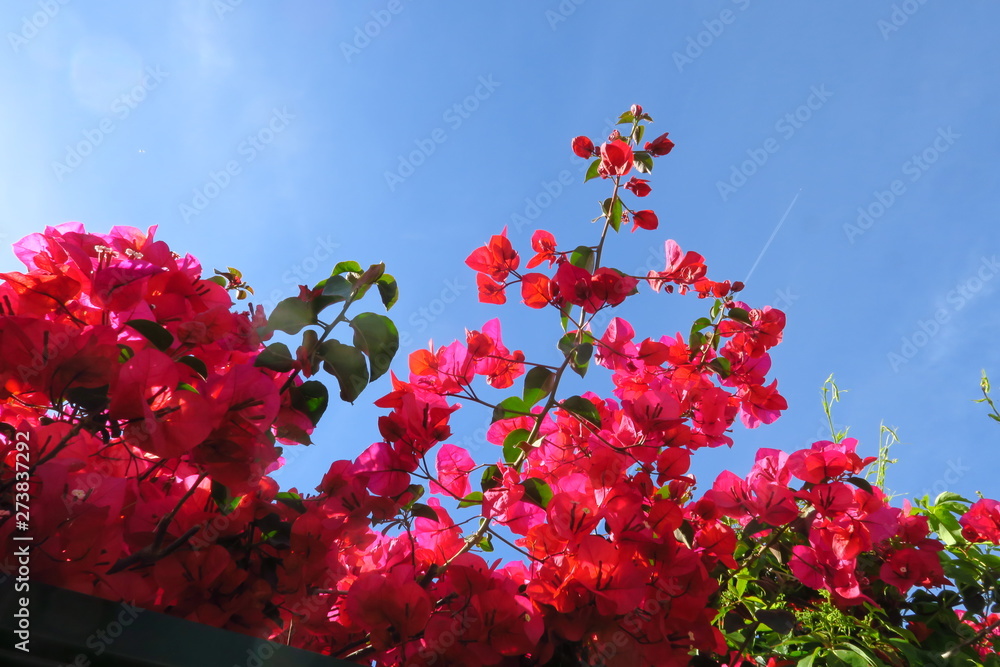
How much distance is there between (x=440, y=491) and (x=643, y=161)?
0.80 m

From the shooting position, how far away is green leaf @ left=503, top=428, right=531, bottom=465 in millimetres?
1003

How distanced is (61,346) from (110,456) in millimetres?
196

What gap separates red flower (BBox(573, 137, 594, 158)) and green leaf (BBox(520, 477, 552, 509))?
728mm

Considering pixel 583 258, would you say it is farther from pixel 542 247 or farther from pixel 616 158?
pixel 616 158

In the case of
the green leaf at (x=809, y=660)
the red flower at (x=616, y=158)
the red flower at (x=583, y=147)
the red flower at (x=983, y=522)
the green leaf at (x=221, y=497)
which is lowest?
the green leaf at (x=221, y=497)

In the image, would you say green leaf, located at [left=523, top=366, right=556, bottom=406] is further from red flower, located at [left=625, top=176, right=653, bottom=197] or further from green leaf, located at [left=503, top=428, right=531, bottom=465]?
red flower, located at [left=625, top=176, right=653, bottom=197]

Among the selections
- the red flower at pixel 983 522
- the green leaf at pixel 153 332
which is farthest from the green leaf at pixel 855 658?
the green leaf at pixel 153 332

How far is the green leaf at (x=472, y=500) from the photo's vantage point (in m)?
0.97

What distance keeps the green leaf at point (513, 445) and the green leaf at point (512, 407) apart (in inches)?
1.2

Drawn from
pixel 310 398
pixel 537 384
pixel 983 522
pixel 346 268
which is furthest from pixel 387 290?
pixel 983 522

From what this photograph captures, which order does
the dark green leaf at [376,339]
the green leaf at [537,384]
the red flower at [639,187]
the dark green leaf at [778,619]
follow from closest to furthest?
the dark green leaf at [376,339]
the dark green leaf at [778,619]
the green leaf at [537,384]
the red flower at [639,187]

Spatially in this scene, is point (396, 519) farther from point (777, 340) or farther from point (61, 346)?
point (777, 340)

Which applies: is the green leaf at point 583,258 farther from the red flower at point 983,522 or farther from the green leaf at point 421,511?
the red flower at point 983,522

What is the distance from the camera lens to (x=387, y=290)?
903 millimetres
